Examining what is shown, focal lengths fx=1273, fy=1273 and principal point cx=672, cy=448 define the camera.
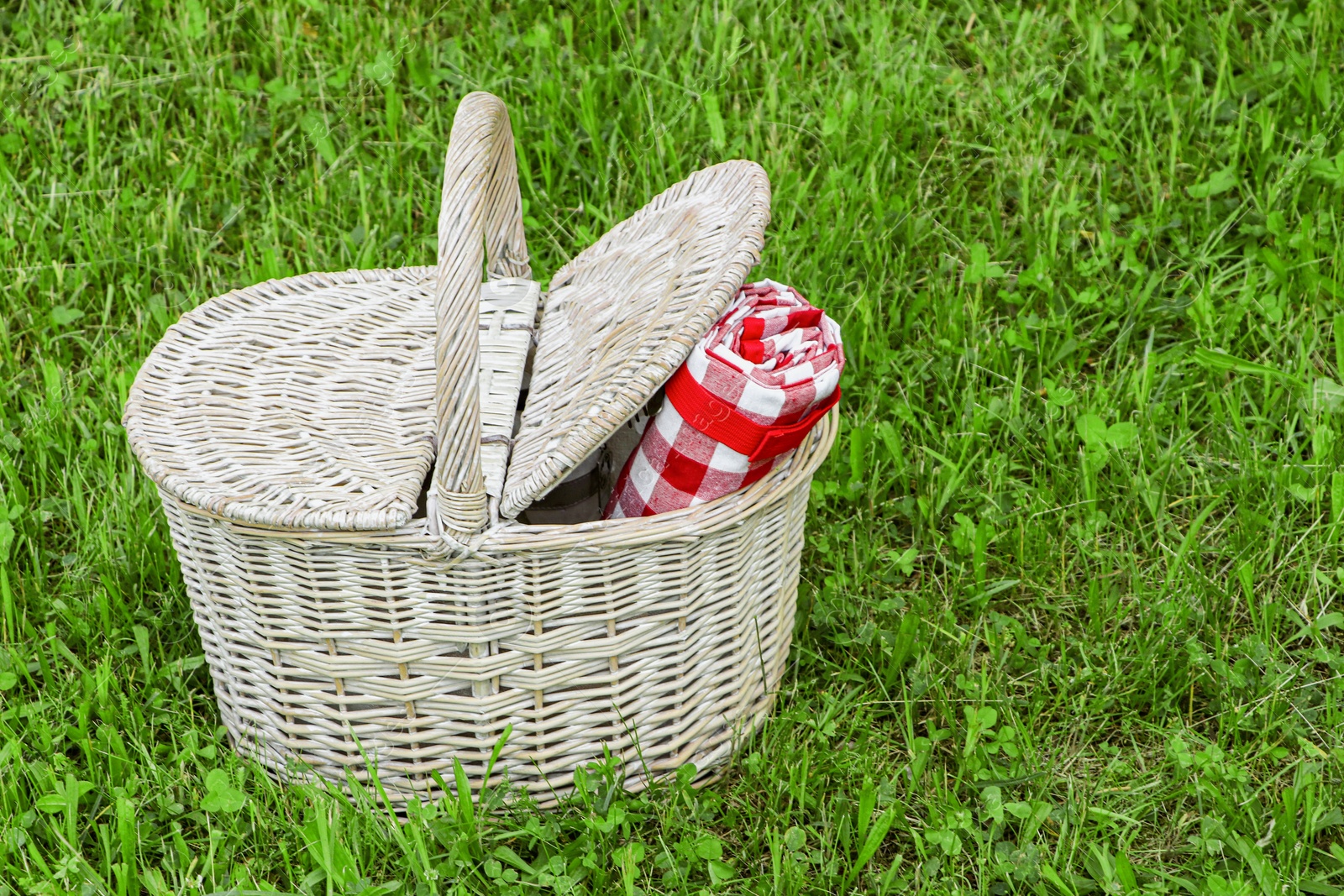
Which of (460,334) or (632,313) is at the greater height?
(460,334)

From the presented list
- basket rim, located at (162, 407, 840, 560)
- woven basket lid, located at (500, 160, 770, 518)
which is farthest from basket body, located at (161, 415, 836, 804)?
woven basket lid, located at (500, 160, 770, 518)

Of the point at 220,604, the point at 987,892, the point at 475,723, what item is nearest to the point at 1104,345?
the point at 987,892

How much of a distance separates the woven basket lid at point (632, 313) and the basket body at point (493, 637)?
0.42 feet

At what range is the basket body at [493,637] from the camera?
173 centimetres

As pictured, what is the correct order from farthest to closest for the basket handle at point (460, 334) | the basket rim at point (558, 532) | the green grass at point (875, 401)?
the green grass at point (875, 401)
the basket rim at point (558, 532)
the basket handle at point (460, 334)

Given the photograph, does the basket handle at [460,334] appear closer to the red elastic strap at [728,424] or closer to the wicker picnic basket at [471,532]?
the wicker picnic basket at [471,532]

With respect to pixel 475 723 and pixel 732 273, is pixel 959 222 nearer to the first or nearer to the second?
pixel 732 273

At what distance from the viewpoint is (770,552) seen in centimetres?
199

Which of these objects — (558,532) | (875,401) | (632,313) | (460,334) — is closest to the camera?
(460,334)

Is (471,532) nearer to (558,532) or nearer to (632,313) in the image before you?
(558,532)

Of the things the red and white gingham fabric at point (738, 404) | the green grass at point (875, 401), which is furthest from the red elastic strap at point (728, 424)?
the green grass at point (875, 401)

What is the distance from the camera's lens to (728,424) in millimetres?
1744

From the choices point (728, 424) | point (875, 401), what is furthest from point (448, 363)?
point (875, 401)

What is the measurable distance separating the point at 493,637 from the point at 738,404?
47 centimetres
